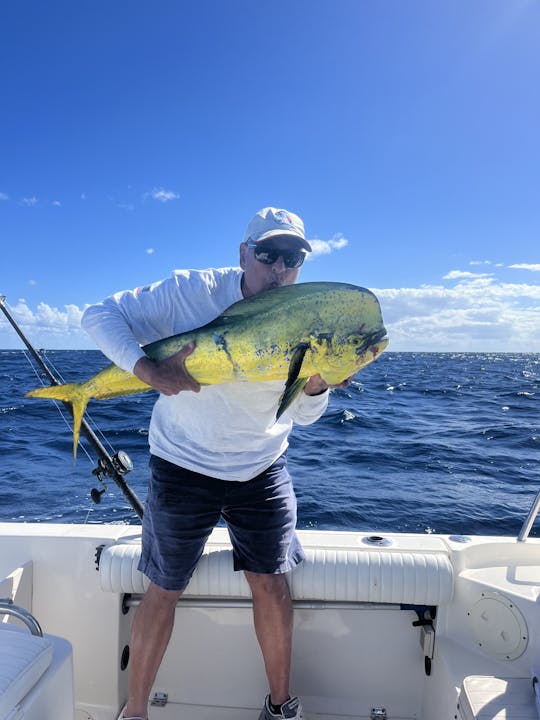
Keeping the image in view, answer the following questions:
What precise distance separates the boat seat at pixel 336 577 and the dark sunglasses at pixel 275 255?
147 centimetres

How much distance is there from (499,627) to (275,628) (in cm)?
107

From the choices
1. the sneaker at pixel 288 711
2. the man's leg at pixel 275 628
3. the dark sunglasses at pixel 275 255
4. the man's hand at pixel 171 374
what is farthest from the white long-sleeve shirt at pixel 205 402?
the sneaker at pixel 288 711

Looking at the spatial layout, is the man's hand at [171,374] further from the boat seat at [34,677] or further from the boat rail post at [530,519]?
the boat rail post at [530,519]

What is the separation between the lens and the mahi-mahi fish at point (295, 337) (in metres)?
1.81

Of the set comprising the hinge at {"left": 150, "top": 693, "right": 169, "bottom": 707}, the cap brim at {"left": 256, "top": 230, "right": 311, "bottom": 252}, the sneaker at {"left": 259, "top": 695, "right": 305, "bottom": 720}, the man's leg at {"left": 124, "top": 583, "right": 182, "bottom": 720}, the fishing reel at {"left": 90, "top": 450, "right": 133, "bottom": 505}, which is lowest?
the hinge at {"left": 150, "top": 693, "right": 169, "bottom": 707}

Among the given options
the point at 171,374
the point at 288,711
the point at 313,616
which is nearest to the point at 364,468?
the point at 313,616

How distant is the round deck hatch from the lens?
2.54m

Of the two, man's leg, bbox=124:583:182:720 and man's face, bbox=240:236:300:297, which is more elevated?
man's face, bbox=240:236:300:297

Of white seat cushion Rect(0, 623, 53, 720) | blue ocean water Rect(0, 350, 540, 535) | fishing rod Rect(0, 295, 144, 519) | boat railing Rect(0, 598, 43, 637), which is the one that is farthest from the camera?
blue ocean water Rect(0, 350, 540, 535)

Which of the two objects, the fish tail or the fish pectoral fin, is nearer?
the fish pectoral fin

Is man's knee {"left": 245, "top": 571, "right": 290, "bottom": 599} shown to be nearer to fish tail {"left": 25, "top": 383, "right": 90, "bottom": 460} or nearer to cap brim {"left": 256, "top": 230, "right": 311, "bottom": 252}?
fish tail {"left": 25, "top": 383, "right": 90, "bottom": 460}

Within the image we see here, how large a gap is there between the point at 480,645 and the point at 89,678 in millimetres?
1991

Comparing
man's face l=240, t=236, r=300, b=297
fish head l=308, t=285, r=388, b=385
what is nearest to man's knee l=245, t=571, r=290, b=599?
fish head l=308, t=285, r=388, b=385

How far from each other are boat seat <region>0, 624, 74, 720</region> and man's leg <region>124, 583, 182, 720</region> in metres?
0.62
